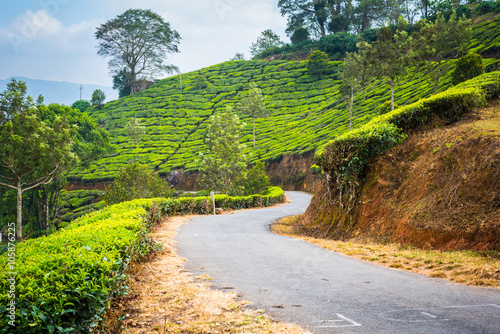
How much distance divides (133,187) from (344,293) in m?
21.8

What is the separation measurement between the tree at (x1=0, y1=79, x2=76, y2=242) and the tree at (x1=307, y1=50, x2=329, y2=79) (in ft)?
201

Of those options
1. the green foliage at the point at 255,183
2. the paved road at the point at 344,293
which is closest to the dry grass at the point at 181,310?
the paved road at the point at 344,293

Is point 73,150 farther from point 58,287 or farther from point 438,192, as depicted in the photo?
point 58,287

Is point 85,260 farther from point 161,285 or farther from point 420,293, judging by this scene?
point 420,293

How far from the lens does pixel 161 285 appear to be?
19.6 feet

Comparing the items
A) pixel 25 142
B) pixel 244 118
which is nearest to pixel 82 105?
pixel 244 118

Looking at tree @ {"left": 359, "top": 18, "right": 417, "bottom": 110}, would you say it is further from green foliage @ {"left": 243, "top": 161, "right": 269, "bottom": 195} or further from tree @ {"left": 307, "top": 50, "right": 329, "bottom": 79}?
tree @ {"left": 307, "top": 50, "right": 329, "bottom": 79}

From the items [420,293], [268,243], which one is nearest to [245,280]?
[420,293]

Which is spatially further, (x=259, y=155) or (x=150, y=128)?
(x=150, y=128)

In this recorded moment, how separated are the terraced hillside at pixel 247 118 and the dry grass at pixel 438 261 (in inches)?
1266

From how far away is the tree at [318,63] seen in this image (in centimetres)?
7331

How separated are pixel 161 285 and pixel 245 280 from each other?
58.7 inches

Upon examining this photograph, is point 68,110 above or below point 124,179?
above

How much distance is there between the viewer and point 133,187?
24.5m
